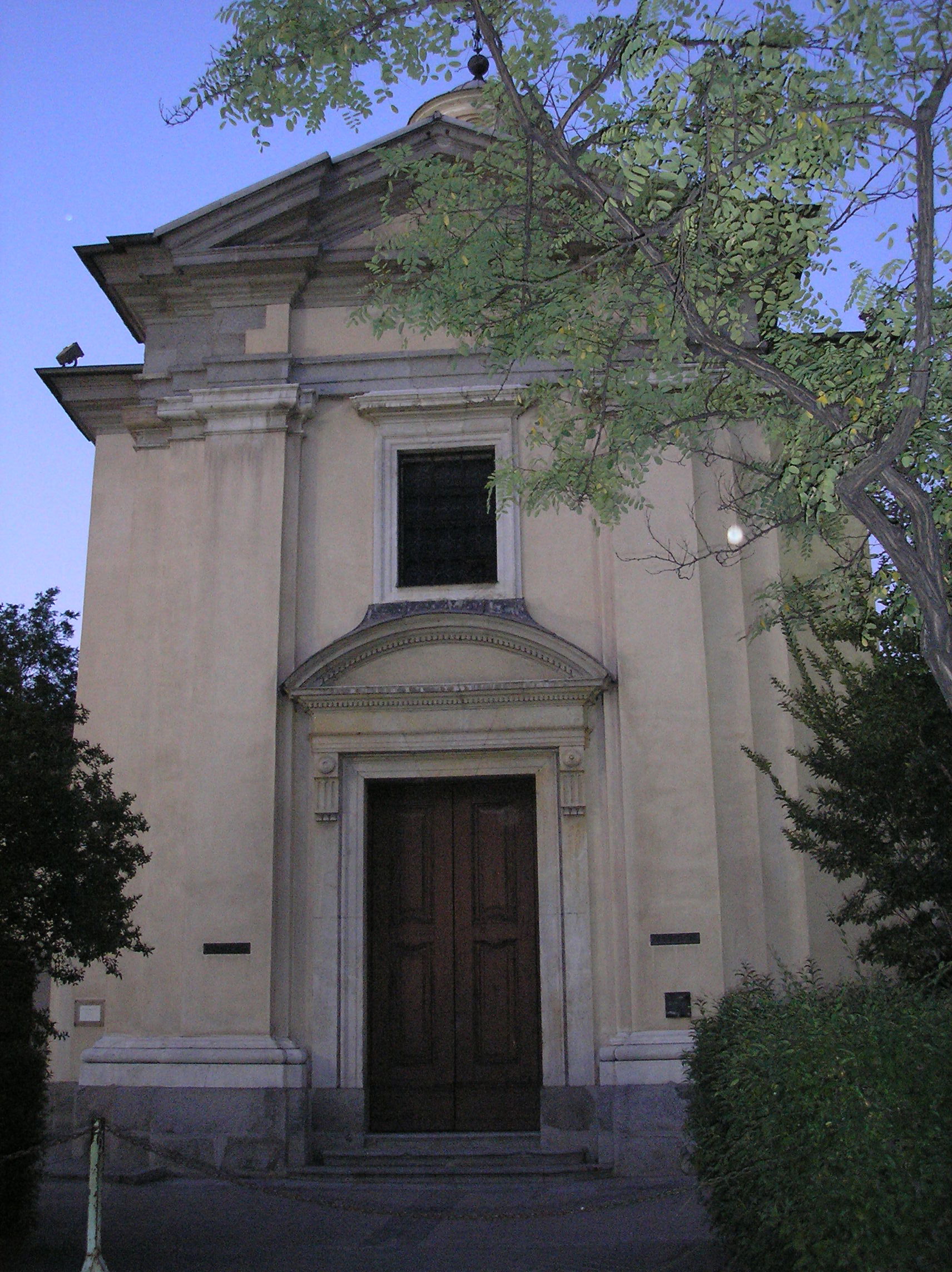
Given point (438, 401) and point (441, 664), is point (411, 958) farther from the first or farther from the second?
point (438, 401)

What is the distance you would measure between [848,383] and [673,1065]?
6.31 meters

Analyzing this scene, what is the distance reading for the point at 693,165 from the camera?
6.55 meters

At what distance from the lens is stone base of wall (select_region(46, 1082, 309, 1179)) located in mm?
10867

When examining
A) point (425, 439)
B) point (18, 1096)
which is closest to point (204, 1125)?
point (18, 1096)

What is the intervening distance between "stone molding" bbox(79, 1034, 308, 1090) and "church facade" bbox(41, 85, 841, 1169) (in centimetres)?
3

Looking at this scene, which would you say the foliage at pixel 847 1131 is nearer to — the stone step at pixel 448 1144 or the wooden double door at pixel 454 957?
the stone step at pixel 448 1144

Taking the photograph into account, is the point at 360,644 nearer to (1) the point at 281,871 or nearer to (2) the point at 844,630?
(1) the point at 281,871

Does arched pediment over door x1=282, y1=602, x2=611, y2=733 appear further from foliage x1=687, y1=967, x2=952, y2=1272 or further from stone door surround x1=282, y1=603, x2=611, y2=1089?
foliage x1=687, y1=967, x2=952, y2=1272

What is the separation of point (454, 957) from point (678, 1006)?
2.10 meters

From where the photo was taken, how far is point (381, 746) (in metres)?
11.9

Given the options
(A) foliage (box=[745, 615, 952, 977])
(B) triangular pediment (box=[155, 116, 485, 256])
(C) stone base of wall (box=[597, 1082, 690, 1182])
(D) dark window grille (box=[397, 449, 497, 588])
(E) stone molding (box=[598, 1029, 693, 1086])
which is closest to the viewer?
(A) foliage (box=[745, 615, 952, 977])

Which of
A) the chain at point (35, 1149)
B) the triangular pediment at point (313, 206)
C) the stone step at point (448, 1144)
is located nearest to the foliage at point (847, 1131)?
the chain at point (35, 1149)

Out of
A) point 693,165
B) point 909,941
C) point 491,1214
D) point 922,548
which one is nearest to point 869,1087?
point 922,548

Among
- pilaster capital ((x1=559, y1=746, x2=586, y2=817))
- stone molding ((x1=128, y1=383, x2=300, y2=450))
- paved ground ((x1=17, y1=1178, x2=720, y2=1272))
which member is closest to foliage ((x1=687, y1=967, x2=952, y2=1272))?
paved ground ((x1=17, y1=1178, x2=720, y2=1272))
